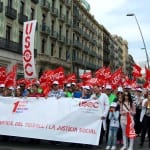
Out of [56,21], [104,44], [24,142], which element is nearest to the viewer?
[24,142]

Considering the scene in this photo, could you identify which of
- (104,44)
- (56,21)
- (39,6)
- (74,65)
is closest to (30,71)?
(39,6)

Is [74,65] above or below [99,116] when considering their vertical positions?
above

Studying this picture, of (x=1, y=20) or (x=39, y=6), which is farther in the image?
(x=39, y=6)

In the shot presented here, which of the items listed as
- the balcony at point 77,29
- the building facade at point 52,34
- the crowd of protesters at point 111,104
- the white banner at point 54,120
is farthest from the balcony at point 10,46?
the balcony at point 77,29

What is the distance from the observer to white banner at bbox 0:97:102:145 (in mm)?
10836

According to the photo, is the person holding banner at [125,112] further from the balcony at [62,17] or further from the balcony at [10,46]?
the balcony at [62,17]

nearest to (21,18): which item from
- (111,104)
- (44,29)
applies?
(44,29)

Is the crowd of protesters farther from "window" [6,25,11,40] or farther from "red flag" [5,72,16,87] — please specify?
"window" [6,25,11,40]

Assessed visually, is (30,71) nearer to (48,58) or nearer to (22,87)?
(22,87)

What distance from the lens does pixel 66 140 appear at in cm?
1083

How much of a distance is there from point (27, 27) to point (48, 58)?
112ft

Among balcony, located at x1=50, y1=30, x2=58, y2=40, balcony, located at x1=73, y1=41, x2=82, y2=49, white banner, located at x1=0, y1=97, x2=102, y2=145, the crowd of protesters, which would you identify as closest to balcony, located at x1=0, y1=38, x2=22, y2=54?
balcony, located at x1=50, y1=30, x2=58, y2=40

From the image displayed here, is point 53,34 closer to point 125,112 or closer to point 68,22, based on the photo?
point 68,22

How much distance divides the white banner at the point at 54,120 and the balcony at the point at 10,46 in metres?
25.4
